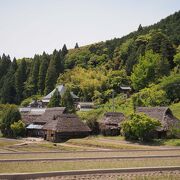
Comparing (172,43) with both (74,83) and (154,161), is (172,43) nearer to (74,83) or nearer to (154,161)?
(74,83)

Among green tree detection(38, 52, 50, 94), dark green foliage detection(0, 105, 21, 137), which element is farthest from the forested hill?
dark green foliage detection(0, 105, 21, 137)

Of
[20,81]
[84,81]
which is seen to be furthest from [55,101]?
[20,81]

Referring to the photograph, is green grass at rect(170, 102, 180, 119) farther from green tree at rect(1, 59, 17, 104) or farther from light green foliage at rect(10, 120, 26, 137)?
green tree at rect(1, 59, 17, 104)

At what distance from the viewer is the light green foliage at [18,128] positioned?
2077 inches

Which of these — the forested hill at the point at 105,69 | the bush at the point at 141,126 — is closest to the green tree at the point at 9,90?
the forested hill at the point at 105,69

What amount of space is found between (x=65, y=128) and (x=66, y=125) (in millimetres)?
625

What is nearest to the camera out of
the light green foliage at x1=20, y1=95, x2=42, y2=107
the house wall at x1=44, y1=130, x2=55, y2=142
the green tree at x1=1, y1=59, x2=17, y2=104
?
the house wall at x1=44, y1=130, x2=55, y2=142

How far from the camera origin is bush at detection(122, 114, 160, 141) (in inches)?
1553

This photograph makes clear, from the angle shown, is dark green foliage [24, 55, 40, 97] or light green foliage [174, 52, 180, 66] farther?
dark green foliage [24, 55, 40, 97]

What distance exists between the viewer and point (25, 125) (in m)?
55.6

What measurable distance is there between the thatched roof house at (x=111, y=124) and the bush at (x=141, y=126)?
20.7 ft

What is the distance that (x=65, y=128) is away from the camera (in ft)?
157

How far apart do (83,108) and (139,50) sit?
1928 cm

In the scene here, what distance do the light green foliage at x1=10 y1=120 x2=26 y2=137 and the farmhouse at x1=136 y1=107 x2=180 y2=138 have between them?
1741 cm
